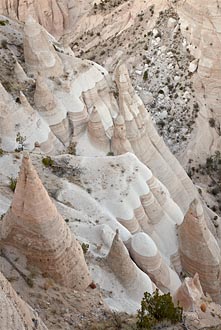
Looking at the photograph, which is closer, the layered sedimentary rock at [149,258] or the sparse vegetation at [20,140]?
the layered sedimentary rock at [149,258]

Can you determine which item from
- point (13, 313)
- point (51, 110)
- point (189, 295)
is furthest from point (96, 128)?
point (13, 313)

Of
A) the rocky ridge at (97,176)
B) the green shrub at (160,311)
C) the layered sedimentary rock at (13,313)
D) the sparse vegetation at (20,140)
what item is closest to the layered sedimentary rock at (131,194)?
the rocky ridge at (97,176)

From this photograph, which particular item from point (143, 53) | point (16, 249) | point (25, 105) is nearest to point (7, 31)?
point (25, 105)

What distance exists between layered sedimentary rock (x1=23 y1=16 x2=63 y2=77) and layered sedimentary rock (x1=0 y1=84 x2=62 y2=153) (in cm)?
276

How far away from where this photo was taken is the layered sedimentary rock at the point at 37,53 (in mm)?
22828

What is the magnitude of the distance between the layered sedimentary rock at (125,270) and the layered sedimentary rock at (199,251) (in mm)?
5321

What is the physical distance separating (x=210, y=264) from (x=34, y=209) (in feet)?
35.0

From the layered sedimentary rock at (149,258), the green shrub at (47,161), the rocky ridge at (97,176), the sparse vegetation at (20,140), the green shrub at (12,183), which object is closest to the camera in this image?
the rocky ridge at (97,176)

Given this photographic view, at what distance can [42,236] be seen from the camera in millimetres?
11656

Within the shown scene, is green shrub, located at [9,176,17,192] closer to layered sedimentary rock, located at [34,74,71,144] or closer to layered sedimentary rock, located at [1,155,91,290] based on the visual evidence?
layered sedimentary rock, located at [1,155,91,290]

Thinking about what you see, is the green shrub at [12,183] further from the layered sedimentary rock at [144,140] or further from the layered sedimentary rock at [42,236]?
the layered sedimentary rock at [144,140]

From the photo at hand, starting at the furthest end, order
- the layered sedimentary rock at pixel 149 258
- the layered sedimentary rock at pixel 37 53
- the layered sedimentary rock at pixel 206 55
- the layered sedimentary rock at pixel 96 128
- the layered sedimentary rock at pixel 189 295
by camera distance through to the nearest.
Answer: the layered sedimentary rock at pixel 206 55
the layered sedimentary rock at pixel 37 53
the layered sedimentary rock at pixel 96 128
the layered sedimentary rock at pixel 149 258
the layered sedimentary rock at pixel 189 295

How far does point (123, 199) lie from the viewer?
19.0 meters

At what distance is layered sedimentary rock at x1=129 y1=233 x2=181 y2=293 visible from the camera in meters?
16.5
